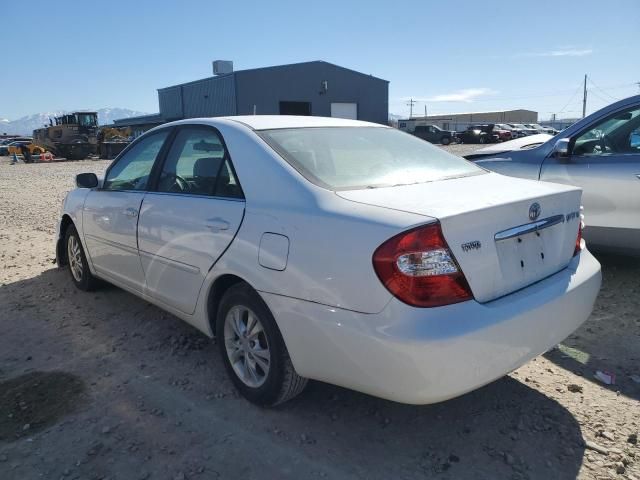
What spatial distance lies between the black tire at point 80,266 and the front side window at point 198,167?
1.75 m

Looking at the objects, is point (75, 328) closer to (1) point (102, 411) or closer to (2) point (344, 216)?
(1) point (102, 411)

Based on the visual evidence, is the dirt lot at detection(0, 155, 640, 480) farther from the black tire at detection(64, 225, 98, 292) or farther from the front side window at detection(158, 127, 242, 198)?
the front side window at detection(158, 127, 242, 198)

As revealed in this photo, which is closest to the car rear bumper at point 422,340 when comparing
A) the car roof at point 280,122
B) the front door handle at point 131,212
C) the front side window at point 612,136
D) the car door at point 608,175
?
the car roof at point 280,122

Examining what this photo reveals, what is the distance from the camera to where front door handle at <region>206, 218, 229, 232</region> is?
112 inches

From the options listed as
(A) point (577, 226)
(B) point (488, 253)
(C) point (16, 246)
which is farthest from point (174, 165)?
(C) point (16, 246)

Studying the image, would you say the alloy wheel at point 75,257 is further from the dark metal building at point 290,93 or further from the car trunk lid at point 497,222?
the dark metal building at point 290,93

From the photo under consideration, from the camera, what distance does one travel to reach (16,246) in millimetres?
7191

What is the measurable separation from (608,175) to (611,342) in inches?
64.9

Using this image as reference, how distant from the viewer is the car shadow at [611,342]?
10.5 feet

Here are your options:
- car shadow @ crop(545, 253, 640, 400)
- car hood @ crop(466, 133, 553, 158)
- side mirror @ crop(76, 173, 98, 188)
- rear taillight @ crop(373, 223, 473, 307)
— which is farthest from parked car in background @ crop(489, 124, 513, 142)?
rear taillight @ crop(373, 223, 473, 307)

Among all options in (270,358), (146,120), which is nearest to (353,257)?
(270,358)

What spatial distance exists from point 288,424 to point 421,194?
139 centimetres

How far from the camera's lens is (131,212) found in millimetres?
3744

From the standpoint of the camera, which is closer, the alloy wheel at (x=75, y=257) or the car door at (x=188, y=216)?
the car door at (x=188, y=216)
